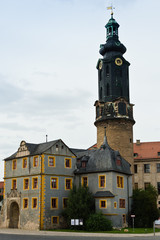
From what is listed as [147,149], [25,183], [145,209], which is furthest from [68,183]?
[147,149]

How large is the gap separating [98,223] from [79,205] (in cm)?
328

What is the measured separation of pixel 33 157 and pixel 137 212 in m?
15.9

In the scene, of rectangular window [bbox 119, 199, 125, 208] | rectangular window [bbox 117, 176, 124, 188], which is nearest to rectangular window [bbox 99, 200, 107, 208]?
rectangular window [bbox 119, 199, 125, 208]

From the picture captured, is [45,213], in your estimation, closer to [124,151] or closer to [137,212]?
[137,212]

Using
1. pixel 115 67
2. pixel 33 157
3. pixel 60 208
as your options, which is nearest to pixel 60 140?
pixel 33 157

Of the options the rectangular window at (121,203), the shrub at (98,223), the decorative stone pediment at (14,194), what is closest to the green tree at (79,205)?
the shrub at (98,223)

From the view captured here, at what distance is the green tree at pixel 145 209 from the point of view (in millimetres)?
48719

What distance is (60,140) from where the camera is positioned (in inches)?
1977

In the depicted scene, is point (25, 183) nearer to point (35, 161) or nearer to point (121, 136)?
point (35, 161)

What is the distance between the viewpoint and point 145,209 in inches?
1941

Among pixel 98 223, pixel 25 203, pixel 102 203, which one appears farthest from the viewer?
pixel 25 203

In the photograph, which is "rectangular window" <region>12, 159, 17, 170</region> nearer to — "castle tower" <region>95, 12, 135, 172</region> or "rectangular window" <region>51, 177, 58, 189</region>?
"rectangular window" <region>51, 177, 58, 189</region>

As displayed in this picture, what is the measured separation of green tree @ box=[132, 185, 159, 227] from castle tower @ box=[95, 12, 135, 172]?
12.1 m

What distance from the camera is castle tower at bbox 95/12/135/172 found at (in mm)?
63031
